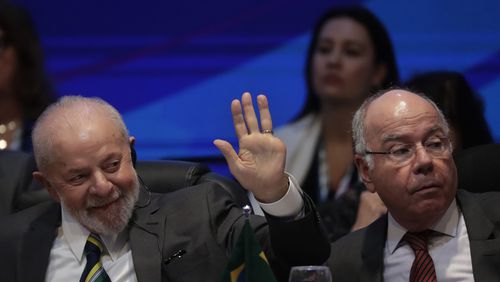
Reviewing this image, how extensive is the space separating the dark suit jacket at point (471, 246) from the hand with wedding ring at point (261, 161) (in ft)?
1.28

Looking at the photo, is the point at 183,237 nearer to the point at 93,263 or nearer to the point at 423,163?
the point at 93,263

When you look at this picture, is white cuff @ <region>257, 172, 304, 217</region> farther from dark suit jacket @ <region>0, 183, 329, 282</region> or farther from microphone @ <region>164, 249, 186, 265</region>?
microphone @ <region>164, 249, 186, 265</region>

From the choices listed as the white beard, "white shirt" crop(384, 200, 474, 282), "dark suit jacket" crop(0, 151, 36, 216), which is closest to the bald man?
"white shirt" crop(384, 200, 474, 282)

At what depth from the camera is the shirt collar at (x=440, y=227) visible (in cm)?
307

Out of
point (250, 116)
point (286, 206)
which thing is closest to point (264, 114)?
point (250, 116)

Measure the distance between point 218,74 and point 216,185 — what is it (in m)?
2.04

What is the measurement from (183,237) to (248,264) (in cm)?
58

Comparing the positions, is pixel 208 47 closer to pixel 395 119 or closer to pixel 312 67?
pixel 312 67

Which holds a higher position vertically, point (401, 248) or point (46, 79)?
point (46, 79)

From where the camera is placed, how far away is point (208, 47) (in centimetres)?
521

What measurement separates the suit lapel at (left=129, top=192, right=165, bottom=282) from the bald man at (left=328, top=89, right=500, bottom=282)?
0.52 m

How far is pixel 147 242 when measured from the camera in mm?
3096

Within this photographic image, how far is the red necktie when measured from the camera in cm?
296

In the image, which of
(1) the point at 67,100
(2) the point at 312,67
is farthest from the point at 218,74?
(1) the point at 67,100
